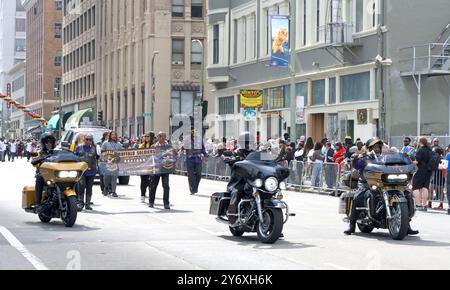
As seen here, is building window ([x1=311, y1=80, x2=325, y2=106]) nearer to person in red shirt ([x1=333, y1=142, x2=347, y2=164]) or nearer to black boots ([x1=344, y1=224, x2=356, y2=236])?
person in red shirt ([x1=333, y1=142, x2=347, y2=164])

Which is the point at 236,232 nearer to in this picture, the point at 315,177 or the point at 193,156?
the point at 193,156

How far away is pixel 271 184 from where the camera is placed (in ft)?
48.3

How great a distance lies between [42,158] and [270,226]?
4.98 m

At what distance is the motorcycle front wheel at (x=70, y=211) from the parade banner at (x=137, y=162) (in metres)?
5.04

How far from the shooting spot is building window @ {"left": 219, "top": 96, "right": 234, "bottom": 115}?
55.3m

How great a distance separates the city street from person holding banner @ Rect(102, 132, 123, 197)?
3839 mm

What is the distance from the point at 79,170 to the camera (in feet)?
56.5

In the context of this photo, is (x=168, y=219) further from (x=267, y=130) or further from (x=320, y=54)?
(x=267, y=130)

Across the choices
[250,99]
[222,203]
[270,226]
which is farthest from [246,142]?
[250,99]

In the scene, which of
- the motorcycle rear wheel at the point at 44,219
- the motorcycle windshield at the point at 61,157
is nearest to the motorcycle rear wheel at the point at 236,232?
the motorcycle windshield at the point at 61,157

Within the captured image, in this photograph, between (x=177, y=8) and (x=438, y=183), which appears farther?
(x=177, y=8)

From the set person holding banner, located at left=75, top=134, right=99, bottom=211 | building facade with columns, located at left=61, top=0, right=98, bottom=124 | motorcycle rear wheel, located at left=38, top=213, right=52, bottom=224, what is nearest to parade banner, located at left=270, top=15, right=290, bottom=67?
person holding banner, located at left=75, top=134, right=99, bottom=211

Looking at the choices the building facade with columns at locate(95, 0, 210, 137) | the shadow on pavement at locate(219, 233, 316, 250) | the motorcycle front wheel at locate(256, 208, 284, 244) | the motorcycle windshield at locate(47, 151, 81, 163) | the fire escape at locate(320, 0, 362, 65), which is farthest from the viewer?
the building facade with columns at locate(95, 0, 210, 137)
